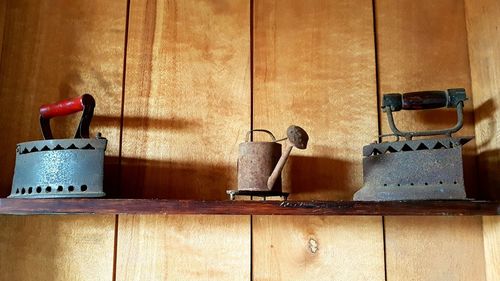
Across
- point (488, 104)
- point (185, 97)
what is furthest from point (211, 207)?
point (488, 104)

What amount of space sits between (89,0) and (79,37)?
0.11 metres

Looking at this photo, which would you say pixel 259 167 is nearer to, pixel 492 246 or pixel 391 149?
pixel 391 149

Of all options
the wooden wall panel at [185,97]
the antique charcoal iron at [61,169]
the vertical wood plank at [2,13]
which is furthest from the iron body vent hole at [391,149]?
the vertical wood plank at [2,13]

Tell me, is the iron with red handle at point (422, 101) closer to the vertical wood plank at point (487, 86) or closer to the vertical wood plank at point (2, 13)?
the vertical wood plank at point (487, 86)

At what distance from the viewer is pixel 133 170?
3.76 feet

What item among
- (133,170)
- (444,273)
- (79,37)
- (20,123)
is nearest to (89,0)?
(79,37)

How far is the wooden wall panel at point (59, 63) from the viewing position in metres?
1.16

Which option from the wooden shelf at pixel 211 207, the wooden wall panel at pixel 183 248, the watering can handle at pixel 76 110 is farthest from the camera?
the wooden wall panel at pixel 183 248

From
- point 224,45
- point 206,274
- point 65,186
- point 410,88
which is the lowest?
point 206,274

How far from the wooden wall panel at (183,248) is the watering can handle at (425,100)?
452 millimetres

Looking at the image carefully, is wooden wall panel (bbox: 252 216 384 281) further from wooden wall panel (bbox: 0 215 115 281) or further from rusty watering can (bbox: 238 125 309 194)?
wooden wall panel (bbox: 0 215 115 281)

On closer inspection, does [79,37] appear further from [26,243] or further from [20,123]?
[26,243]

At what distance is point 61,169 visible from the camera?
3.19 ft

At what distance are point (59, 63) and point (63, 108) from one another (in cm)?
21
